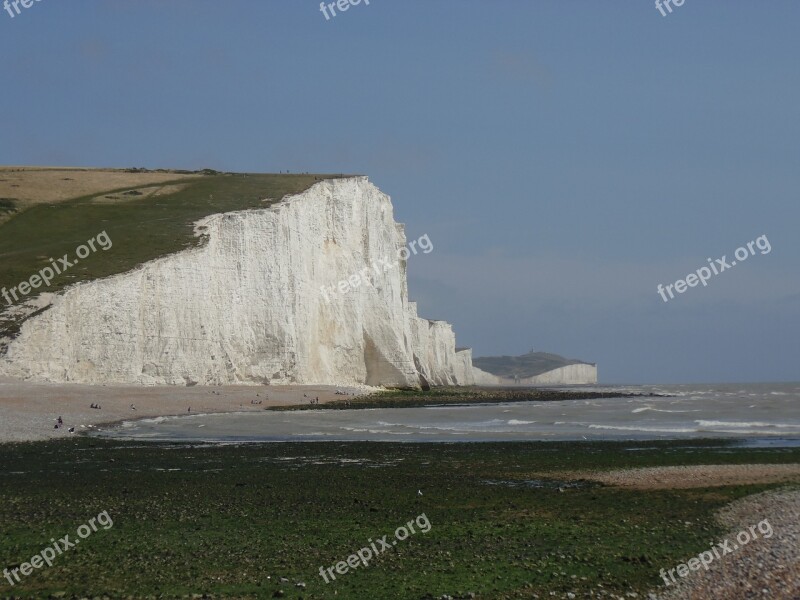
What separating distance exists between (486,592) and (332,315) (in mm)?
53448

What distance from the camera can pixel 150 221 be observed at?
5781cm

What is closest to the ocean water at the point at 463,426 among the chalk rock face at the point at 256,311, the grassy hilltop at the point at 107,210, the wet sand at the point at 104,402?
the wet sand at the point at 104,402

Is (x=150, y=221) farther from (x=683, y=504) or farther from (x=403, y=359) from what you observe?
(x=683, y=504)

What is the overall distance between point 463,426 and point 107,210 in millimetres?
38032

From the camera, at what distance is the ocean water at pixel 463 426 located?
27.3 m

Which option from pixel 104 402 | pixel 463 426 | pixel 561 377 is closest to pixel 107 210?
pixel 104 402

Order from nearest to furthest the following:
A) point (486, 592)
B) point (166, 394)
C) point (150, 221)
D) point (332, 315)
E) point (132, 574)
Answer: point (486, 592) → point (132, 574) → point (166, 394) → point (150, 221) → point (332, 315)

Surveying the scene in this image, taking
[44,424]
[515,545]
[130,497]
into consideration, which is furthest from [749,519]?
[44,424]

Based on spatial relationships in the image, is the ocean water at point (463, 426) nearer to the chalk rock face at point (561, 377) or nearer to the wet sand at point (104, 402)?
the wet sand at point (104, 402)

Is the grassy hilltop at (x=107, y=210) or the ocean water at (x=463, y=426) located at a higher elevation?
the grassy hilltop at (x=107, y=210)

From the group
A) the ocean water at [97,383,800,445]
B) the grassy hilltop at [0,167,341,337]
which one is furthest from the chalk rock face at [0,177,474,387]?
the ocean water at [97,383,800,445]

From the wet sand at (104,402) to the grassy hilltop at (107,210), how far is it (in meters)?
5.03

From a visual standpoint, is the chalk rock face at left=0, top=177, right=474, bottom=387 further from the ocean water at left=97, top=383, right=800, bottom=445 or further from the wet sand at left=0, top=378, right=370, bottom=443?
the ocean water at left=97, top=383, right=800, bottom=445

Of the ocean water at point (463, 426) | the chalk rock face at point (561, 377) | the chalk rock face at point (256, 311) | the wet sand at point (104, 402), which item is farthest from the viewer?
the chalk rock face at point (561, 377)
